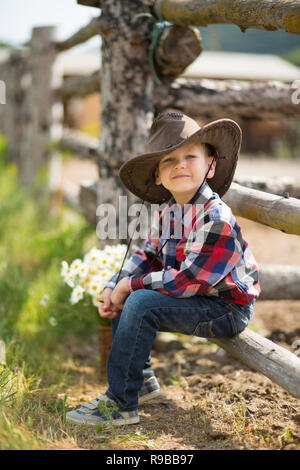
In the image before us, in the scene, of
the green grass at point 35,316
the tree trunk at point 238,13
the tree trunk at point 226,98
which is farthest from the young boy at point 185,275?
the tree trunk at point 226,98

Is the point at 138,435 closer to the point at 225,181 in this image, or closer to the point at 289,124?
the point at 225,181

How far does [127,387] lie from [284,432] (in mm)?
645

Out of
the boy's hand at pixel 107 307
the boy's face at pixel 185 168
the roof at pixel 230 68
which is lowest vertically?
the boy's hand at pixel 107 307

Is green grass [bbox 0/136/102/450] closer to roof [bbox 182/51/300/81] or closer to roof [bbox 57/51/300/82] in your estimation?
roof [bbox 57/51/300/82]

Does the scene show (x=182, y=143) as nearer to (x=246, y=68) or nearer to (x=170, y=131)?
(x=170, y=131)

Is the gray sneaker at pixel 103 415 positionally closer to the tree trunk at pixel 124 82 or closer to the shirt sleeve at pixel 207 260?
the shirt sleeve at pixel 207 260

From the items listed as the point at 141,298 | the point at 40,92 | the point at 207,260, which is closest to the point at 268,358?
the point at 207,260

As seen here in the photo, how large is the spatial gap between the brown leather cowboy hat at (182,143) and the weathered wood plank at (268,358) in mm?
681

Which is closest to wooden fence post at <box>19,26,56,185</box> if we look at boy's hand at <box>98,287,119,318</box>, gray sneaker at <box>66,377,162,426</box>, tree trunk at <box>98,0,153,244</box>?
tree trunk at <box>98,0,153,244</box>

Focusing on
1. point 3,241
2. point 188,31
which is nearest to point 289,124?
point 3,241

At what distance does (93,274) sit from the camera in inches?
104

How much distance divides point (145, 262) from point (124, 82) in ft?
3.57

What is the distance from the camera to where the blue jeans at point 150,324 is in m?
2.09

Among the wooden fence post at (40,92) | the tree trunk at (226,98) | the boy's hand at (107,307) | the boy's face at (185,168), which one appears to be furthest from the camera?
the wooden fence post at (40,92)
